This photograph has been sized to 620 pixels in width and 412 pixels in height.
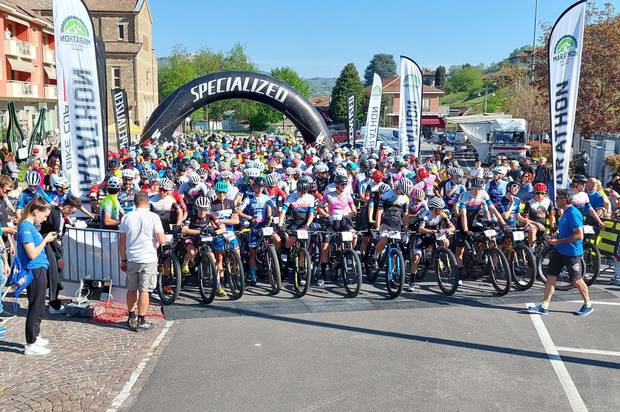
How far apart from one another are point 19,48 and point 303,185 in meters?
38.1

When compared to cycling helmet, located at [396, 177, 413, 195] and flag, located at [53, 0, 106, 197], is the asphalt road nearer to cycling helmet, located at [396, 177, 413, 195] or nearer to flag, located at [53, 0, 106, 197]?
cycling helmet, located at [396, 177, 413, 195]

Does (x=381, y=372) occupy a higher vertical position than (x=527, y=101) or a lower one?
lower

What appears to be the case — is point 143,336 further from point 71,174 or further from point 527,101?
point 527,101

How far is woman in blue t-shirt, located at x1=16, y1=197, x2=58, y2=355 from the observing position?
630cm

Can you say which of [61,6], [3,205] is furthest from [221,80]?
[3,205]

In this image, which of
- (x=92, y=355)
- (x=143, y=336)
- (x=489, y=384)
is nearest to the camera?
(x=489, y=384)

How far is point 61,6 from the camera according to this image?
31.3ft

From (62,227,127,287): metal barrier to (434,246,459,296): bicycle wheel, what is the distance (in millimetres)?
4530

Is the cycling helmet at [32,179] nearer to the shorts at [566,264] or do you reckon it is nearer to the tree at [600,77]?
the shorts at [566,264]

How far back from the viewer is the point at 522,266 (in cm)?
948

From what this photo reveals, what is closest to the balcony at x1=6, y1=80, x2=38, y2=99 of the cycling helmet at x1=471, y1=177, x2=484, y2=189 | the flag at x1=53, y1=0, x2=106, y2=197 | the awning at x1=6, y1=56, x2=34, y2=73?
the awning at x1=6, y1=56, x2=34, y2=73

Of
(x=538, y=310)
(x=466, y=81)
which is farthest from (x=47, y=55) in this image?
(x=466, y=81)

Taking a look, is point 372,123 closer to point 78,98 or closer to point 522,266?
point 522,266

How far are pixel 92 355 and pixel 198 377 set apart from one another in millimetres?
1381
